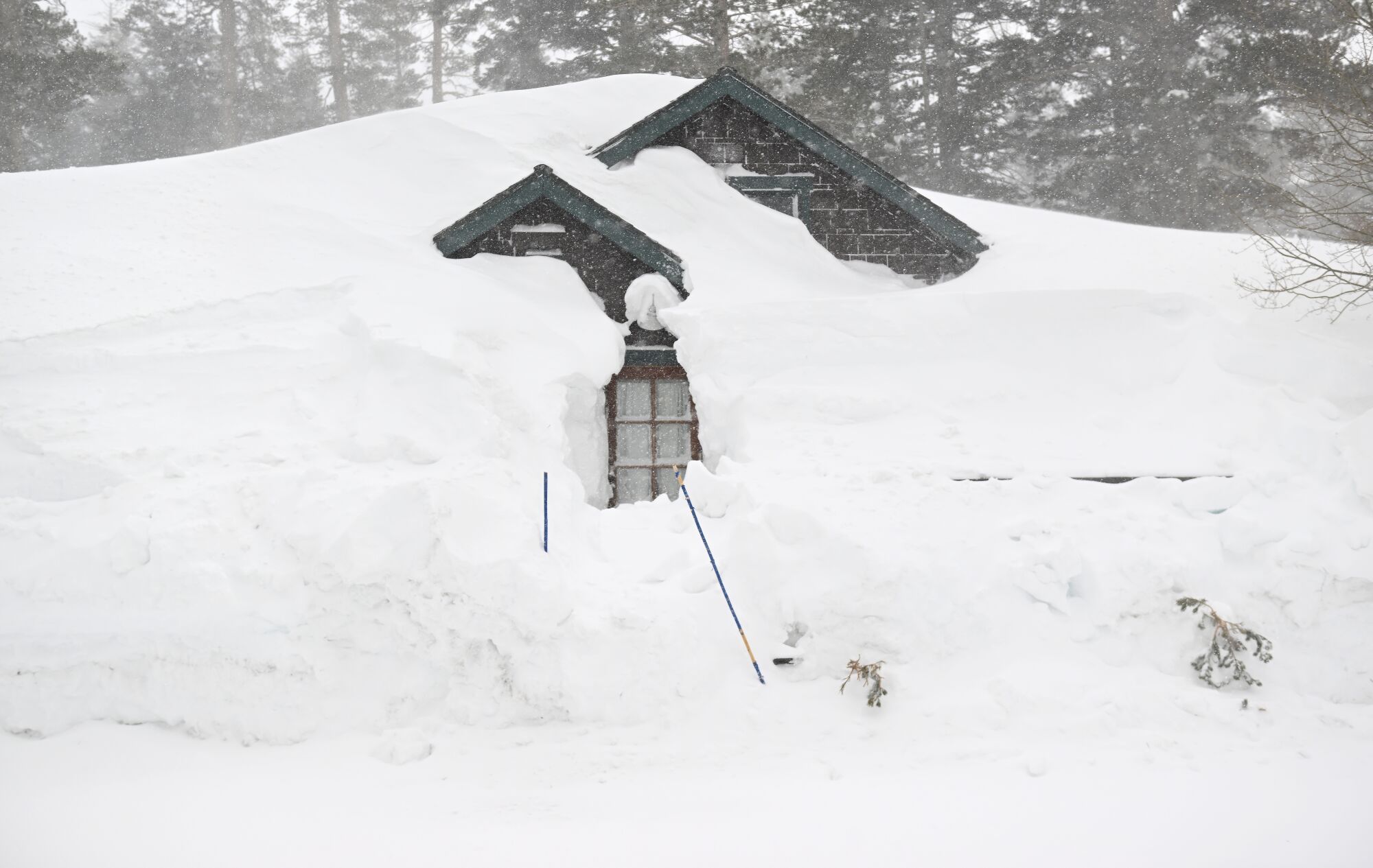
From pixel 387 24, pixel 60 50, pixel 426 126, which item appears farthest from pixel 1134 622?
pixel 387 24

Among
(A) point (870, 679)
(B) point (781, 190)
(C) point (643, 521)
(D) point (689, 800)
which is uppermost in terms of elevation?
(B) point (781, 190)

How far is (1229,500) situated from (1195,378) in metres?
1.82

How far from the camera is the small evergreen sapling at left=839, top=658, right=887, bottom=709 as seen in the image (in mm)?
5488

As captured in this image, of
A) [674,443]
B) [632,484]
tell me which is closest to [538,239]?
[674,443]

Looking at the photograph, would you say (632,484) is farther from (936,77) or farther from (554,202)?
(936,77)

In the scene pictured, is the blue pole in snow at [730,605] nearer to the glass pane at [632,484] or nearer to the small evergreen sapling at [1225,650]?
the glass pane at [632,484]

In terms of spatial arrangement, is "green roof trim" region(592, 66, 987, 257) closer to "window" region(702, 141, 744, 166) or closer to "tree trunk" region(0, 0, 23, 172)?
"window" region(702, 141, 744, 166)

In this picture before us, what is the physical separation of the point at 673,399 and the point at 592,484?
137 cm

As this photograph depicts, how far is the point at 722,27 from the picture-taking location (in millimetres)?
18578

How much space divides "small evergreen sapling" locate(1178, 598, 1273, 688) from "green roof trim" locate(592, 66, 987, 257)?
5.87 m

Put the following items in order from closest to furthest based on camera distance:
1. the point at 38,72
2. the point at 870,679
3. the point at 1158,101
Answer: the point at 870,679, the point at 38,72, the point at 1158,101

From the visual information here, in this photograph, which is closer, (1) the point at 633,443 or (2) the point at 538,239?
(2) the point at 538,239

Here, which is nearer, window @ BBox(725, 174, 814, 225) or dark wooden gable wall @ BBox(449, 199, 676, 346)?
dark wooden gable wall @ BBox(449, 199, 676, 346)

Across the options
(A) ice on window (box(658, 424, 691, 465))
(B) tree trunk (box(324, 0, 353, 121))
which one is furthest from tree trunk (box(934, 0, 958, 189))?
(B) tree trunk (box(324, 0, 353, 121))
